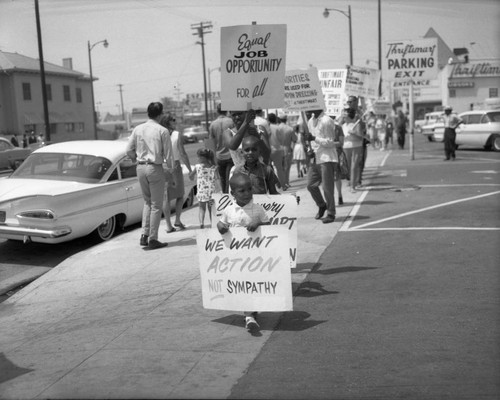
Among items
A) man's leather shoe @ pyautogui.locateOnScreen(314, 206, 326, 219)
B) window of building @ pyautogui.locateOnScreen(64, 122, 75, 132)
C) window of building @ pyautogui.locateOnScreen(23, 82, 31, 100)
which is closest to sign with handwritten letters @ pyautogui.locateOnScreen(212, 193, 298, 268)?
man's leather shoe @ pyautogui.locateOnScreen(314, 206, 326, 219)

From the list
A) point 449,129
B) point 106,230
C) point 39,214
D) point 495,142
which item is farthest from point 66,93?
point 39,214

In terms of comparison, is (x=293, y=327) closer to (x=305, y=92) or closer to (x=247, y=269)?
(x=247, y=269)

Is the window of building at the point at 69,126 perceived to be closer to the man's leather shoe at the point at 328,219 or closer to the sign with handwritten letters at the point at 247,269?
the man's leather shoe at the point at 328,219

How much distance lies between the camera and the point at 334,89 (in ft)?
46.2

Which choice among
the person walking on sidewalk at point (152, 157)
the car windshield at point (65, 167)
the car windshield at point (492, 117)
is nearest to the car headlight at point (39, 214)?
the car windshield at point (65, 167)

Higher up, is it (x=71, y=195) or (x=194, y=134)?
(x=71, y=195)

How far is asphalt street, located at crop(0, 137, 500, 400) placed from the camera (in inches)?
161

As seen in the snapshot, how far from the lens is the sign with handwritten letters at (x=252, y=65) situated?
22.0 ft

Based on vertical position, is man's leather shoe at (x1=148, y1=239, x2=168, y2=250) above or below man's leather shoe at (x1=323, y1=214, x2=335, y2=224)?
below

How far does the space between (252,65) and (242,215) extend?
2.03 meters

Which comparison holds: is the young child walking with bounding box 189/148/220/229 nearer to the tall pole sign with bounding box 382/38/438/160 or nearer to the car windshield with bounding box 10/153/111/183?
the car windshield with bounding box 10/153/111/183

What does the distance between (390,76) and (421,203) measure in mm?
9403

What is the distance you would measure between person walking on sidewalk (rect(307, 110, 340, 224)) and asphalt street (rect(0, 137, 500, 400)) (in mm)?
629

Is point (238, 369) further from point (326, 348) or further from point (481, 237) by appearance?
point (481, 237)
